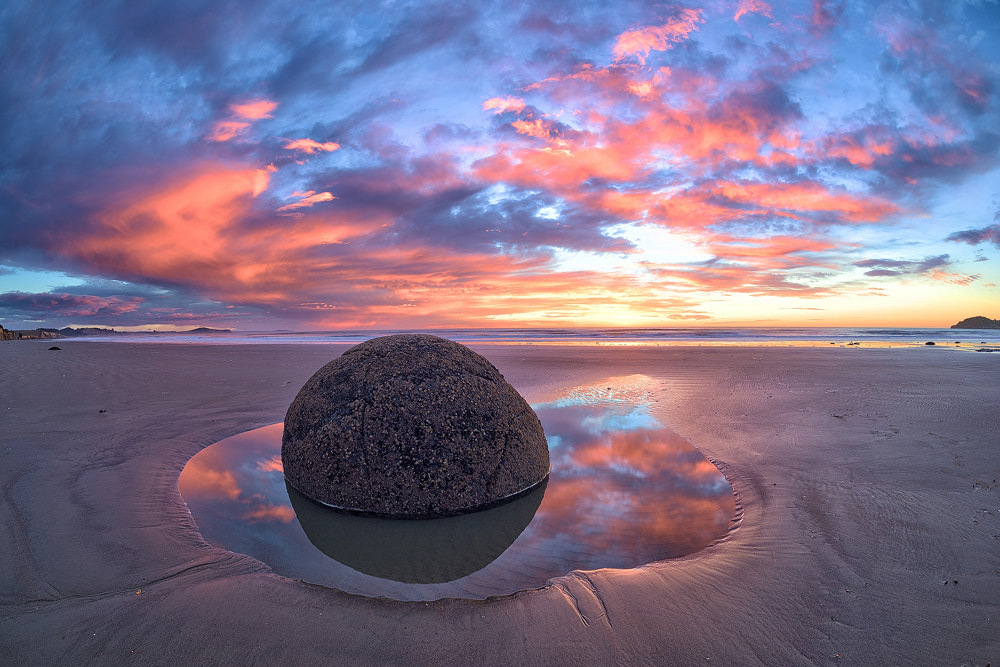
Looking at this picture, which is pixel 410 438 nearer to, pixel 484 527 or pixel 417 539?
pixel 417 539

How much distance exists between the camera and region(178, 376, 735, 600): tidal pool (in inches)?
110

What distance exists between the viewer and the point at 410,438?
3.63 m

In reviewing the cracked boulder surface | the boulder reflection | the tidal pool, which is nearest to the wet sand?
the tidal pool

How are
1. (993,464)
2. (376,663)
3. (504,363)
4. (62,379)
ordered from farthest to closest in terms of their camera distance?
(504,363), (62,379), (993,464), (376,663)

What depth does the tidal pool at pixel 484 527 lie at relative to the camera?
9.20 feet

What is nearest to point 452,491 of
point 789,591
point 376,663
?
point 376,663

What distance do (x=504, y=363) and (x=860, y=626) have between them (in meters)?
13.1

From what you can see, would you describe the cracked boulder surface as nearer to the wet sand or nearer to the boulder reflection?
the boulder reflection

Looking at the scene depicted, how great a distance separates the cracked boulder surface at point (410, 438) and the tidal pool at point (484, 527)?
0.49ft

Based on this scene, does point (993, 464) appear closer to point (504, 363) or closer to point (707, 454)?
point (707, 454)

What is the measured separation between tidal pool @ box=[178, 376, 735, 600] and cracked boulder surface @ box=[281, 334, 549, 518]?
5.9 inches

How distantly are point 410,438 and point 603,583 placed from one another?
1.77 meters

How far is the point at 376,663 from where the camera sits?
77.5 inches

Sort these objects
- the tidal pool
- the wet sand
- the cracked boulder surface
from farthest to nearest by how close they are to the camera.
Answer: the cracked boulder surface → the tidal pool → the wet sand
